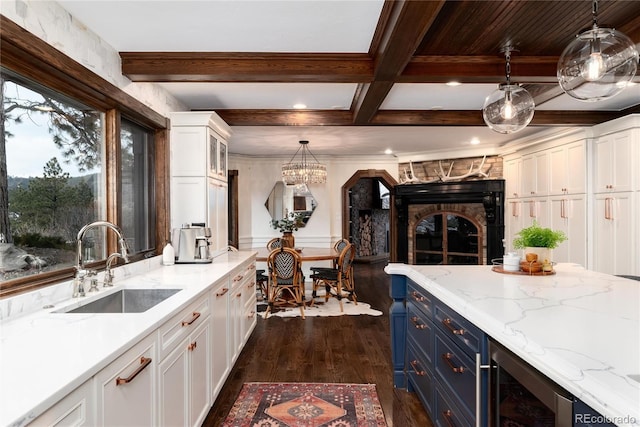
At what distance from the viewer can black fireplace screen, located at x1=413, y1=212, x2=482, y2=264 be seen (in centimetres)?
692

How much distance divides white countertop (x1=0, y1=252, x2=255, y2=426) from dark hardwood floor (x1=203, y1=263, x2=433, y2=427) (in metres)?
1.25

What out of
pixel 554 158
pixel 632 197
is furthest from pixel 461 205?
pixel 632 197

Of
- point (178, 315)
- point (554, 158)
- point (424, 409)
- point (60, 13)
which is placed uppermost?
point (60, 13)

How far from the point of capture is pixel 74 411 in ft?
3.45

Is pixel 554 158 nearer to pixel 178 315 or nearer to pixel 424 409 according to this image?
pixel 424 409

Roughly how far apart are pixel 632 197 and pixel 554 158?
132cm

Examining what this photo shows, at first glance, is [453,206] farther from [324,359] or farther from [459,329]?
[459,329]

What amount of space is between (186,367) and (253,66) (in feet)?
6.75

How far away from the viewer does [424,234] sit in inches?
297

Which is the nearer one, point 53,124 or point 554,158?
point 53,124

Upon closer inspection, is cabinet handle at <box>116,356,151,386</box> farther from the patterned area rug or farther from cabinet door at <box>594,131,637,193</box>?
cabinet door at <box>594,131,637,193</box>

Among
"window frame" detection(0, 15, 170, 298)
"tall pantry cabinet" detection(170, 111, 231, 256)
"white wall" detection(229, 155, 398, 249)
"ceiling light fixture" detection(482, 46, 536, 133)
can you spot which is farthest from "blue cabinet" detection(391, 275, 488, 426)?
"white wall" detection(229, 155, 398, 249)

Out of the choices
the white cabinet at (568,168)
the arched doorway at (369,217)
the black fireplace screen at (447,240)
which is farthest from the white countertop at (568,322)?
the arched doorway at (369,217)

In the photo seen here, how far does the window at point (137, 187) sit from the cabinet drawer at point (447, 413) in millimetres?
2433
